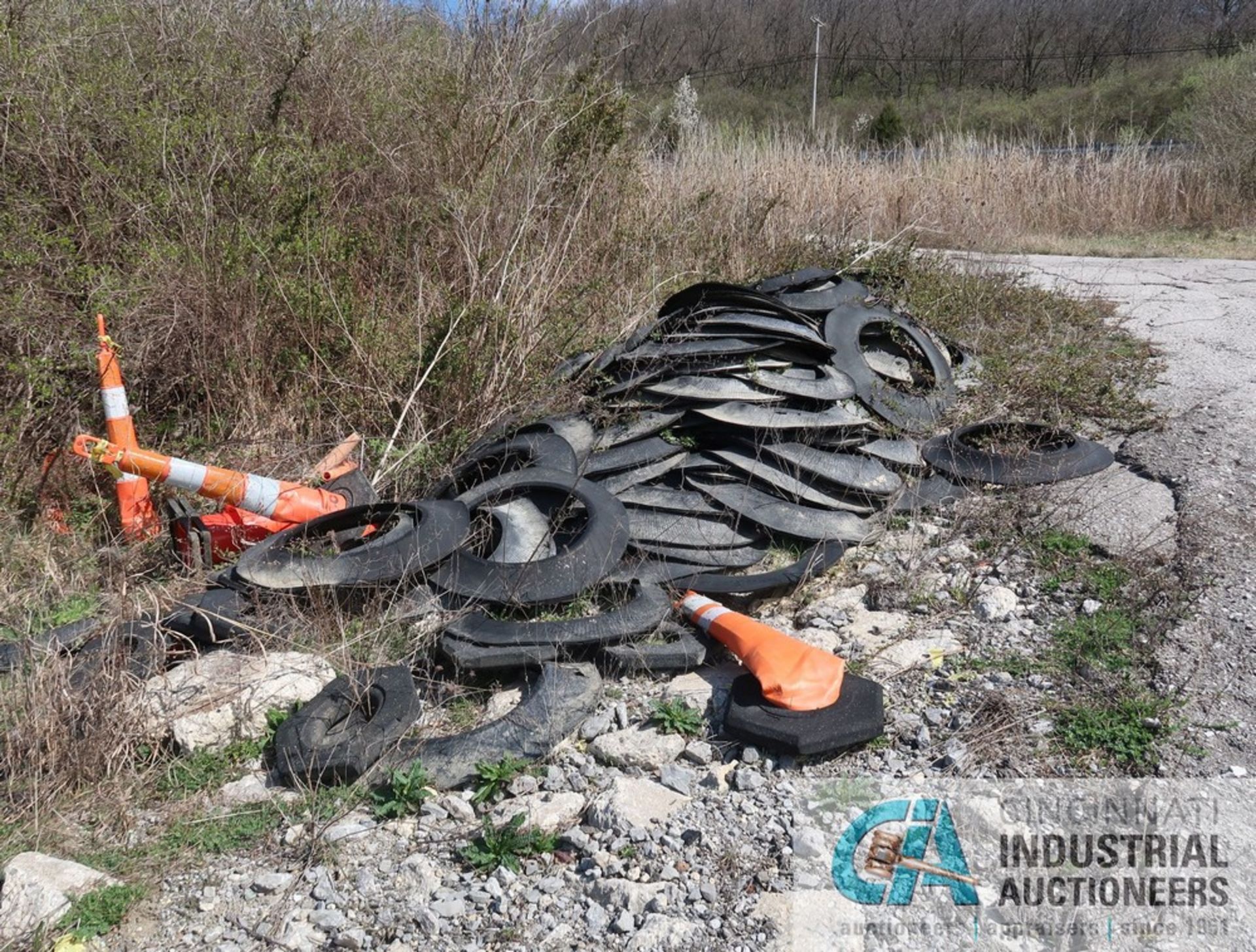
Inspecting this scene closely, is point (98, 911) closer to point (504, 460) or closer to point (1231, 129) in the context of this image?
point (504, 460)

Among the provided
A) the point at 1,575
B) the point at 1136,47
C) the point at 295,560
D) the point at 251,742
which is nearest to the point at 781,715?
the point at 251,742

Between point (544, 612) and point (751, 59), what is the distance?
163ft

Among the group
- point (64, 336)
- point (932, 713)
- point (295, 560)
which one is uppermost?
point (64, 336)

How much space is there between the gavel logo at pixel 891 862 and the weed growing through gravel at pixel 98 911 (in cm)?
189

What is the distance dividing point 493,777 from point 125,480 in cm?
237

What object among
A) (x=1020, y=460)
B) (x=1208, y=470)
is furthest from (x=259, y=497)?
(x=1208, y=470)

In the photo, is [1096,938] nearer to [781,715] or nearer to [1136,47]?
[781,715]

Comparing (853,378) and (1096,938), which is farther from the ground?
(853,378)

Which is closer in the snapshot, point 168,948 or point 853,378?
point 168,948

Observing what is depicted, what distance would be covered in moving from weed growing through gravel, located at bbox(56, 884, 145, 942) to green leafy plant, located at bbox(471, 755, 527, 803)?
910 mm

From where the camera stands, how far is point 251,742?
307 cm

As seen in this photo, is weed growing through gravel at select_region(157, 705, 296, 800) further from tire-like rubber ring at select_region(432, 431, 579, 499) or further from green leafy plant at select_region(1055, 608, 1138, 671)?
green leafy plant at select_region(1055, 608, 1138, 671)

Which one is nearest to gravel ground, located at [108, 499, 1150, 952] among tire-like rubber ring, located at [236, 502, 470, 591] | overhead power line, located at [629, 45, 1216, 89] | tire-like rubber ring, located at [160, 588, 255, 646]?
tire-like rubber ring, located at [236, 502, 470, 591]

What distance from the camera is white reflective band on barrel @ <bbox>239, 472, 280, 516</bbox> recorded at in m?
4.11
